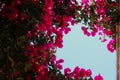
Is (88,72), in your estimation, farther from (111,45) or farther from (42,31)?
(111,45)

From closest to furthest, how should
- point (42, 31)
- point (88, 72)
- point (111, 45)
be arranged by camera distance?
point (88, 72)
point (42, 31)
point (111, 45)

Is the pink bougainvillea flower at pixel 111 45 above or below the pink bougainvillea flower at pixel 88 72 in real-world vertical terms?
above

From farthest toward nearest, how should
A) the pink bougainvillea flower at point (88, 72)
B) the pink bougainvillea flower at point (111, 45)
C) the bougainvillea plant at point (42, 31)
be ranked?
the pink bougainvillea flower at point (111, 45) → the pink bougainvillea flower at point (88, 72) → the bougainvillea plant at point (42, 31)

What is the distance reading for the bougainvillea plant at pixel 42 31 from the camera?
3658 millimetres

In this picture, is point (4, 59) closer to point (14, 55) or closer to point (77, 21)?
point (14, 55)

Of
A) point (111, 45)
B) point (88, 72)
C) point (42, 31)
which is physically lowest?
point (88, 72)

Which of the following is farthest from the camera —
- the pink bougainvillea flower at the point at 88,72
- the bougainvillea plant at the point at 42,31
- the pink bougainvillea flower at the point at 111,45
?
the pink bougainvillea flower at the point at 111,45

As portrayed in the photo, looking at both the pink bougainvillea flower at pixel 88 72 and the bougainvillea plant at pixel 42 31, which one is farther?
the pink bougainvillea flower at pixel 88 72

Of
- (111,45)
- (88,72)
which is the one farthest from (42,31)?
(111,45)

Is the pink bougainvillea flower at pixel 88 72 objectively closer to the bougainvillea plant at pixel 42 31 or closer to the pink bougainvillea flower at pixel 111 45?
the bougainvillea plant at pixel 42 31

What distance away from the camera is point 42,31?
4777 mm

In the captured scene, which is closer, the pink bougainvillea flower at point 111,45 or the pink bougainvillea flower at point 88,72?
the pink bougainvillea flower at point 88,72

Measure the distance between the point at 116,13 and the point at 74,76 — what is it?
1.71 metres

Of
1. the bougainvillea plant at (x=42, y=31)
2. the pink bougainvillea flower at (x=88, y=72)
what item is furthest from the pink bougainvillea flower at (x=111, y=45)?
the pink bougainvillea flower at (x=88, y=72)
